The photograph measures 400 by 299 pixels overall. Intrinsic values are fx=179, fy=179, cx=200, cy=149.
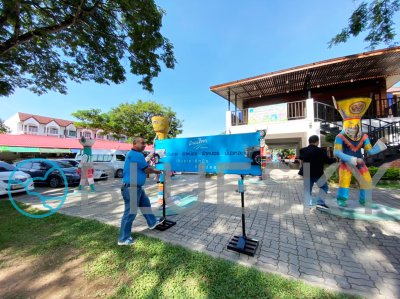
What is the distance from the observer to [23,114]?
26.5 m

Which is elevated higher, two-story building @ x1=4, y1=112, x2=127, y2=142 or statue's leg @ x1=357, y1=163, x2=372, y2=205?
two-story building @ x1=4, y1=112, x2=127, y2=142

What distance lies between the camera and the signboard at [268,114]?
10289 mm

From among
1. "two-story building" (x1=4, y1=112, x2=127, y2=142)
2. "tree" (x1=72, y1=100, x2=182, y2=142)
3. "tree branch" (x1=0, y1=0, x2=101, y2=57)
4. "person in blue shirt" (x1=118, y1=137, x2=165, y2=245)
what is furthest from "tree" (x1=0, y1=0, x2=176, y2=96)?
"two-story building" (x1=4, y1=112, x2=127, y2=142)

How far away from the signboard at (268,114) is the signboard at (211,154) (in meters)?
8.08

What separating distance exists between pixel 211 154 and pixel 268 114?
331 inches

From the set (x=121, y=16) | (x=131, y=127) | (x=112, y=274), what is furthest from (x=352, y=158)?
(x=131, y=127)

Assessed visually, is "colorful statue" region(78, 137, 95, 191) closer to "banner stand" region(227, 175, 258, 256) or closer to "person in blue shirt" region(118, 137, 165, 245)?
"person in blue shirt" region(118, 137, 165, 245)

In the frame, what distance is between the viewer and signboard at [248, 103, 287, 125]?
10.3 metres

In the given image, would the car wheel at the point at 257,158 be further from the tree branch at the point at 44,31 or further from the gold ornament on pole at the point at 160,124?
the tree branch at the point at 44,31

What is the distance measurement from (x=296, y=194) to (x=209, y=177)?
609 cm

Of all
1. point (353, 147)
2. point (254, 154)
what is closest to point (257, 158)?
point (254, 154)

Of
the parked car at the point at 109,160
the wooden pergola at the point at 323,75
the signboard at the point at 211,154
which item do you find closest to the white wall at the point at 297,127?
the wooden pergola at the point at 323,75

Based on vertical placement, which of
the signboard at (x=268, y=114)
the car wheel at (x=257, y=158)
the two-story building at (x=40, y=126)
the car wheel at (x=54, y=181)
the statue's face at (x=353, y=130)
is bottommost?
the car wheel at (x=54, y=181)

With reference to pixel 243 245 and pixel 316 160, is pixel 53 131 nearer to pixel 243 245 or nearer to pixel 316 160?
pixel 243 245
